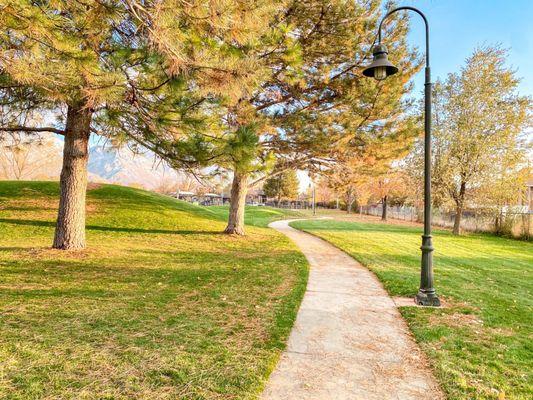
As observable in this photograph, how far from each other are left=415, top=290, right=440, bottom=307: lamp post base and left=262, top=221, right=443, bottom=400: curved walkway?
45cm

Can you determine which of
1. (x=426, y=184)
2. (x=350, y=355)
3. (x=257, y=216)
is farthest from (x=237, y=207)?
(x=257, y=216)

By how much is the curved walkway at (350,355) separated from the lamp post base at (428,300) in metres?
0.45

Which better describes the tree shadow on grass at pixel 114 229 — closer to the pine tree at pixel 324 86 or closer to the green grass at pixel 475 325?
the pine tree at pixel 324 86

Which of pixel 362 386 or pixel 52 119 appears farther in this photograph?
pixel 52 119

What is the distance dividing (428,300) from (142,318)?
422cm

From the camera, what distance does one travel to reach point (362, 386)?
280 centimetres

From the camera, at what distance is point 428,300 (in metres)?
5.21

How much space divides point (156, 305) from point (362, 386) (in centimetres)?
313

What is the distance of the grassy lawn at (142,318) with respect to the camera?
274cm

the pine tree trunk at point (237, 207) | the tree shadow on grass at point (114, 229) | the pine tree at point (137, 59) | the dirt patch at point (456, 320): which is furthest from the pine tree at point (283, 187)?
the dirt patch at point (456, 320)

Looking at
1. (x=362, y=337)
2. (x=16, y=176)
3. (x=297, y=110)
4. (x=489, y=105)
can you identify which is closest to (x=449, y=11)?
(x=362, y=337)

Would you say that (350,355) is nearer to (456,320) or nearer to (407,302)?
(456,320)

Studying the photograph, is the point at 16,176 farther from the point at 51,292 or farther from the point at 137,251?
the point at 51,292

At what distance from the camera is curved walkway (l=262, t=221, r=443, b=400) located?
2.73 m
